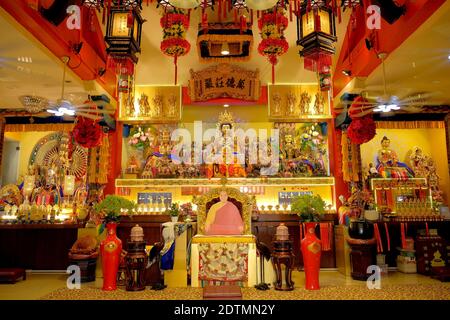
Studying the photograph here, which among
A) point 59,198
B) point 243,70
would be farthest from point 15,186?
point 243,70

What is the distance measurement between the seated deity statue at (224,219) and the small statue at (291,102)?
327cm

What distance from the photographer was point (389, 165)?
7453 millimetres

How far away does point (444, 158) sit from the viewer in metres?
7.40

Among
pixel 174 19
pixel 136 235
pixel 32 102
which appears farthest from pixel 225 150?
pixel 32 102

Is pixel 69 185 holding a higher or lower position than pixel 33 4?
lower

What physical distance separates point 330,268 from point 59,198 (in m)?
5.82

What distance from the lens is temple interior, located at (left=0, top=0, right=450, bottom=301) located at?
14.7ft

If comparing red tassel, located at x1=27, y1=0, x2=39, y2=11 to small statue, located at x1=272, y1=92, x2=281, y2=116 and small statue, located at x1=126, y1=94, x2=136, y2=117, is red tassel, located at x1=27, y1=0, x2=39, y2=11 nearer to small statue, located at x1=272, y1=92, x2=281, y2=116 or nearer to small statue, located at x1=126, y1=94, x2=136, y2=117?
small statue, located at x1=126, y1=94, x2=136, y2=117

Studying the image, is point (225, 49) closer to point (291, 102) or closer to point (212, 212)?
point (291, 102)

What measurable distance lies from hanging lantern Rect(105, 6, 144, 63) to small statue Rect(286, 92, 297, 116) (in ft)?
11.7

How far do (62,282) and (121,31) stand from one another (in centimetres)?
400

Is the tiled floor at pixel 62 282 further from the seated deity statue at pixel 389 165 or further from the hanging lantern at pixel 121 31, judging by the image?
the hanging lantern at pixel 121 31

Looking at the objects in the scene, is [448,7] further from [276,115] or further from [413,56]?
[276,115]

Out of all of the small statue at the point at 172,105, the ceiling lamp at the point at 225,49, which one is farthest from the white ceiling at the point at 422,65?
the small statue at the point at 172,105
